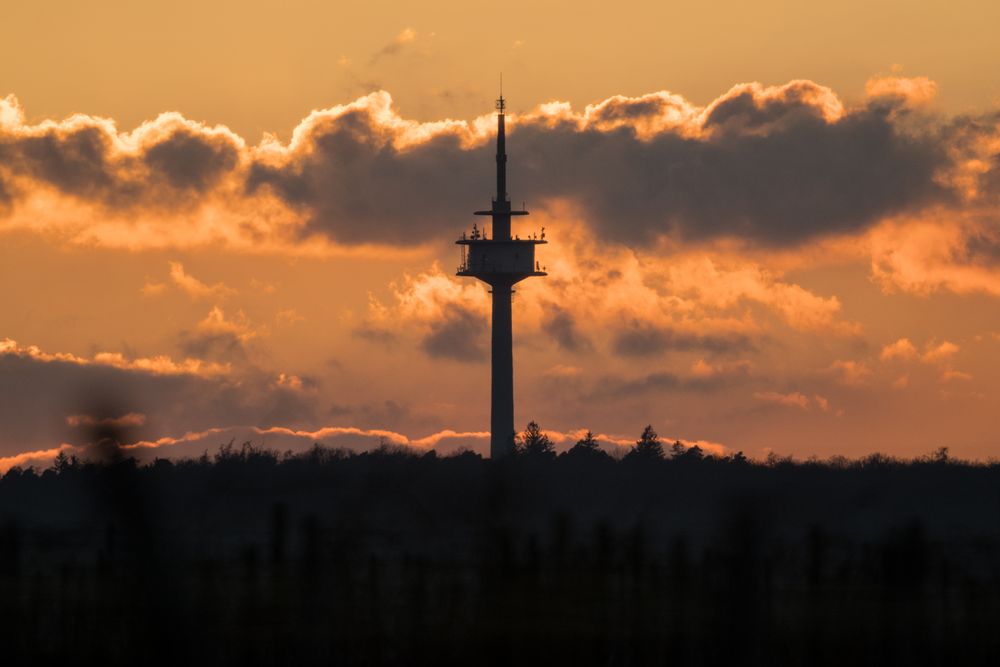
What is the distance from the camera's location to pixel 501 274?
5930 inches

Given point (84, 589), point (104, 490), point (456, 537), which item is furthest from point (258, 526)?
point (104, 490)

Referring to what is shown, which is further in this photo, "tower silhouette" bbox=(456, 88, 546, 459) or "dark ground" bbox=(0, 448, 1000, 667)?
"tower silhouette" bbox=(456, 88, 546, 459)

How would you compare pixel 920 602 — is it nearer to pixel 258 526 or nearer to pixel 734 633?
pixel 734 633

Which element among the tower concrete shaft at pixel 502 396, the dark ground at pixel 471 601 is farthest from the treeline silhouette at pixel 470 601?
the tower concrete shaft at pixel 502 396

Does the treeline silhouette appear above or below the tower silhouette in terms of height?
below

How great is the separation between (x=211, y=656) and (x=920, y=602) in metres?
18.6

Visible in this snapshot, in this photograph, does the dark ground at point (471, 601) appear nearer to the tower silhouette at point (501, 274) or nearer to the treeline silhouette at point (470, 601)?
the treeline silhouette at point (470, 601)

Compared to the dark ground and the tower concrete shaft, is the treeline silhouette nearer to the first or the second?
the dark ground

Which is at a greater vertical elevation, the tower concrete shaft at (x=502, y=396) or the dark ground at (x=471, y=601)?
the tower concrete shaft at (x=502, y=396)

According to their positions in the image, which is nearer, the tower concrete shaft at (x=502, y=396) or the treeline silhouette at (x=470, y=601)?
the treeline silhouette at (x=470, y=601)

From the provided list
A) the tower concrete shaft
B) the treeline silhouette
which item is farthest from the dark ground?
the tower concrete shaft

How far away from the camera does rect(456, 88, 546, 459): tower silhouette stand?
146m

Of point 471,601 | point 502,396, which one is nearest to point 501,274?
point 502,396

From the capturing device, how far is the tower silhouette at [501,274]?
146 meters
